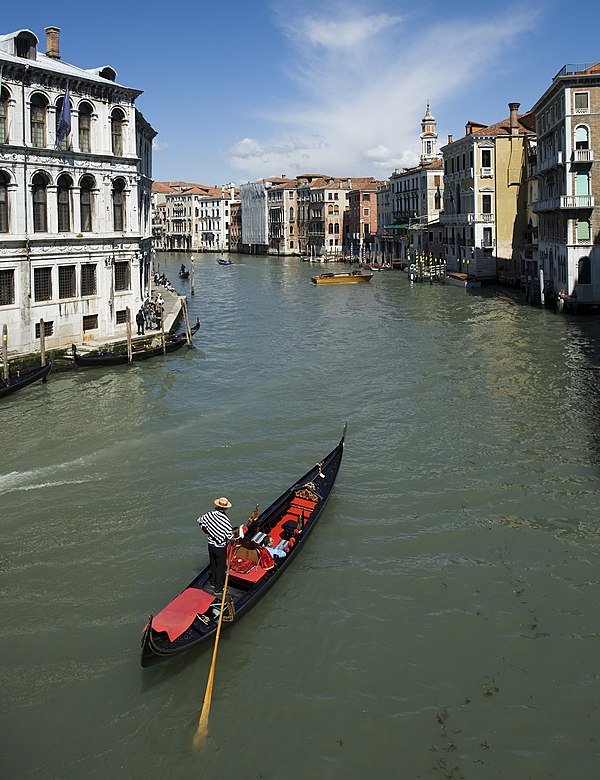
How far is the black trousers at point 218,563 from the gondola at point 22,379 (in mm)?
10032

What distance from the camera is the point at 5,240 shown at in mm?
18344

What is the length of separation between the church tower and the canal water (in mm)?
54189

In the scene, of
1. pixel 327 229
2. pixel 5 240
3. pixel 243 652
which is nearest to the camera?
pixel 243 652

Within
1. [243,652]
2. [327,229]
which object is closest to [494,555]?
[243,652]

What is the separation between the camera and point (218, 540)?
7715 millimetres

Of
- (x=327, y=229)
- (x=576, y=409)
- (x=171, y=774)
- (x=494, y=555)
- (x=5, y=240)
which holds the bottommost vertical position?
(x=171, y=774)

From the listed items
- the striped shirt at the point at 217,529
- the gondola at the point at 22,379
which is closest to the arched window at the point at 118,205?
the gondola at the point at 22,379

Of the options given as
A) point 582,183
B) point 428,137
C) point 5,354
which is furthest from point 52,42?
point 428,137

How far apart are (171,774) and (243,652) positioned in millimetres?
1612

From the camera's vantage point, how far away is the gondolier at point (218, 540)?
773 centimetres

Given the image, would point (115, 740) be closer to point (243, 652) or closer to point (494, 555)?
point (243, 652)

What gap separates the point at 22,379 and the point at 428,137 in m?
58.1

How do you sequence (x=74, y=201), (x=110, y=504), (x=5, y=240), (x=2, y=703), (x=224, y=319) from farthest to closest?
(x=224, y=319)
(x=74, y=201)
(x=5, y=240)
(x=110, y=504)
(x=2, y=703)

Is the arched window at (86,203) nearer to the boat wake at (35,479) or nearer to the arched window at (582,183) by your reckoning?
the boat wake at (35,479)
